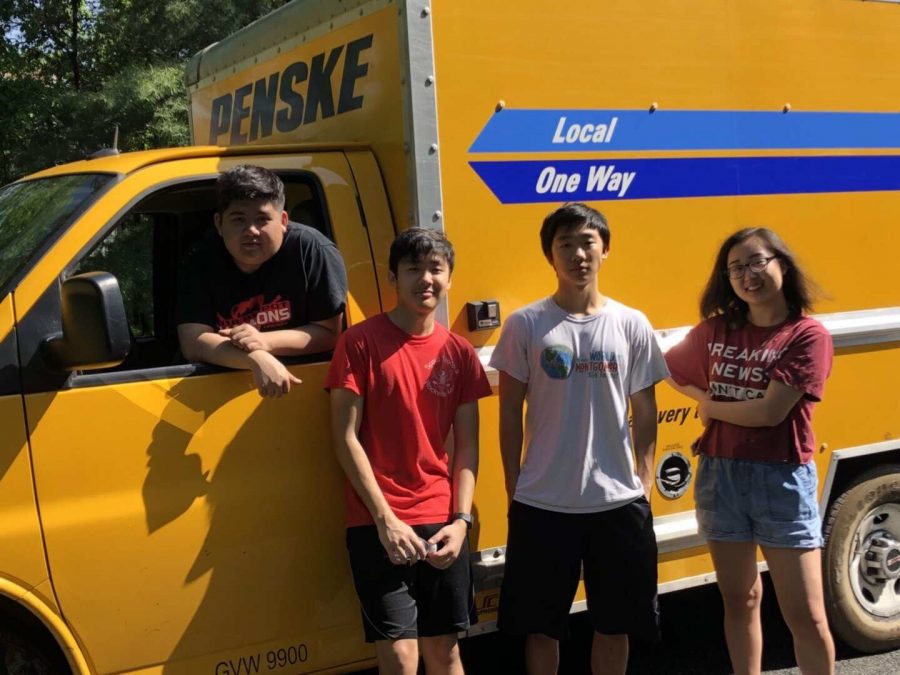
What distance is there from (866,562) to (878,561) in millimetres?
57

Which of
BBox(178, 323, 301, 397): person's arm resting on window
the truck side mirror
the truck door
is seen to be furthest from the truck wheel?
the truck side mirror

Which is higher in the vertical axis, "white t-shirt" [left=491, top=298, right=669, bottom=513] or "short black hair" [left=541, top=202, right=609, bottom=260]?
"short black hair" [left=541, top=202, right=609, bottom=260]

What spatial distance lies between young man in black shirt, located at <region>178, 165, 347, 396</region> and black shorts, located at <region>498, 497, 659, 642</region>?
3.13ft

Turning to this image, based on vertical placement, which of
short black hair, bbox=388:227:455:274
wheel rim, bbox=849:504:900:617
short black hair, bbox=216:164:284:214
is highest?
short black hair, bbox=216:164:284:214

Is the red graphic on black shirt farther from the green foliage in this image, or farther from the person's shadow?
the green foliage

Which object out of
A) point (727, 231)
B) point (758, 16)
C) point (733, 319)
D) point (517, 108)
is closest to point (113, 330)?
point (517, 108)

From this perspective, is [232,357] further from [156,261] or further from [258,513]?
[156,261]

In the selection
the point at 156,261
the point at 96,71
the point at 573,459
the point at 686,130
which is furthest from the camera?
the point at 96,71

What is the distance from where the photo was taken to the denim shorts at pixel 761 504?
11.3 ft

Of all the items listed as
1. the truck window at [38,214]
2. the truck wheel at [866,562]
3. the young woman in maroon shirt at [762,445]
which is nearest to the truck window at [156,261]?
the truck window at [38,214]

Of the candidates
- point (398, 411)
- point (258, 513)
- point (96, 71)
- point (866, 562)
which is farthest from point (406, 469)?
point (96, 71)

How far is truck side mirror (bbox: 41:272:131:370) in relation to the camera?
276 centimetres

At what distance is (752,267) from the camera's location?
351 centimetres

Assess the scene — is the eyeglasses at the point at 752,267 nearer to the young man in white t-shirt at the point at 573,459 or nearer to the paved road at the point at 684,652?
the young man in white t-shirt at the point at 573,459
